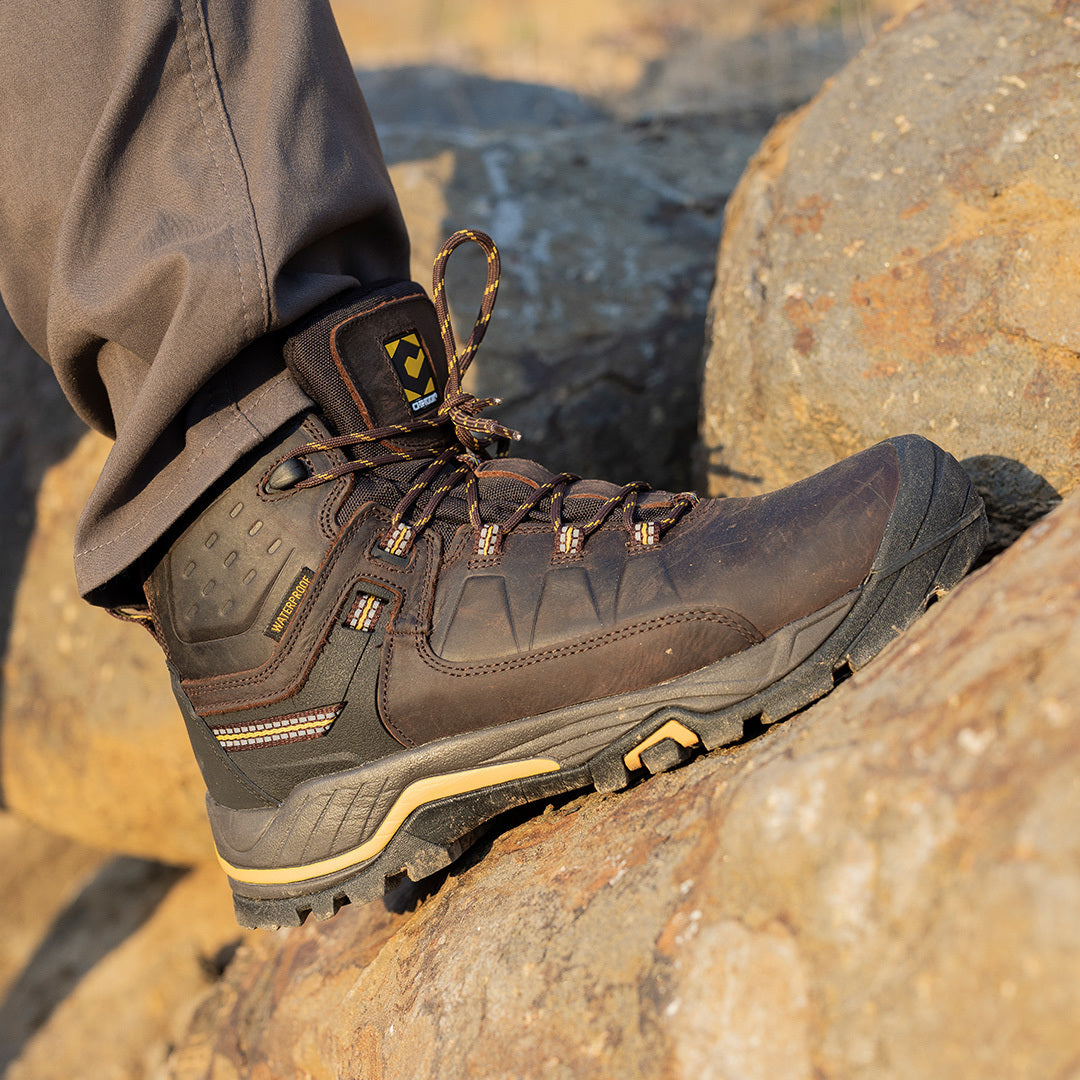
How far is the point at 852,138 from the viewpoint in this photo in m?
1.72

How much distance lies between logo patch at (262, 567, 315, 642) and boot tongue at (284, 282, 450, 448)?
0.71ft

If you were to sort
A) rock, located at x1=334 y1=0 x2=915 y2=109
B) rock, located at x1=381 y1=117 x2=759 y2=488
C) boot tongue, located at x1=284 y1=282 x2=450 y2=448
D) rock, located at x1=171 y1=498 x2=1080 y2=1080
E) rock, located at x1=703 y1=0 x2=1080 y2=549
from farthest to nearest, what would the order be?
rock, located at x1=334 y1=0 x2=915 y2=109
rock, located at x1=381 y1=117 x2=759 y2=488
rock, located at x1=703 y1=0 x2=1080 y2=549
boot tongue, located at x1=284 y1=282 x2=450 y2=448
rock, located at x1=171 y1=498 x2=1080 y2=1080

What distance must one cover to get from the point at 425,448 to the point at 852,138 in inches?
39.9

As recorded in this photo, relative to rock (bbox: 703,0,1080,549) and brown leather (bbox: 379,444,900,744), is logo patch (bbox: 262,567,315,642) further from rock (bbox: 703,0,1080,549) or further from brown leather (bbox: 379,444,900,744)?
rock (bbox: 703,0,1080,549)

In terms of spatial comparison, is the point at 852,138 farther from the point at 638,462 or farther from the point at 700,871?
the point at 700,871

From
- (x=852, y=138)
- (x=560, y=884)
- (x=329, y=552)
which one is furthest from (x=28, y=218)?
(x=852, y=138)

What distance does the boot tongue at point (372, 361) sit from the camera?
1.27m

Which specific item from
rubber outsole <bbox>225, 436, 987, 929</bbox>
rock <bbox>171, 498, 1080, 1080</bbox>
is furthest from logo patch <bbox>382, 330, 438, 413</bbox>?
rock <bbox>171, 498, 1080, 1080</bbox>

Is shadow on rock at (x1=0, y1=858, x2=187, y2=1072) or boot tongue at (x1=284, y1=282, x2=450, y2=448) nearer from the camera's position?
boot tongue at (x1=284, y1=282, x2=450, y2=448)

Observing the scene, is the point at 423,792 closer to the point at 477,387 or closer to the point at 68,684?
the point at 477,387

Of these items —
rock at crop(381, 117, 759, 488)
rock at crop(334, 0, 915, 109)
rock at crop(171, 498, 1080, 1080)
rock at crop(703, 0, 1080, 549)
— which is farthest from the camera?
rock at crop(334, 0, 915, 109)

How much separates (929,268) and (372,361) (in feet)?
3.14

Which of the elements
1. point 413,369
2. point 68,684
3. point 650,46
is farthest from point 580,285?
point 650,46

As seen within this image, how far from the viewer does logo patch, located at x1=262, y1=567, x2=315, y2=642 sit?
1.25m
